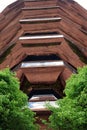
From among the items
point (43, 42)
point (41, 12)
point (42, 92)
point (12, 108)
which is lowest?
point (42, 92)

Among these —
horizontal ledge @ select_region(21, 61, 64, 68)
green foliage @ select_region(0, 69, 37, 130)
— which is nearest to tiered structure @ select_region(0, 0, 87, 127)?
horizontal ledge @ select_region(21, 61, 64, 68)

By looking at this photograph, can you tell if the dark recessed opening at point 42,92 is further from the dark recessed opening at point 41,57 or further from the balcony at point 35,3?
the balcony at point 35,3

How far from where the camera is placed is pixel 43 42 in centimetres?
1817

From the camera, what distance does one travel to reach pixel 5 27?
21078mm

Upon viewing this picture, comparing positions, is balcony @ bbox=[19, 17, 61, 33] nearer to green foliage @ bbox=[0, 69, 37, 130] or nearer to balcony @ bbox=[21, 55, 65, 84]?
balcony @ bbox=[21, 55, 65, 84]

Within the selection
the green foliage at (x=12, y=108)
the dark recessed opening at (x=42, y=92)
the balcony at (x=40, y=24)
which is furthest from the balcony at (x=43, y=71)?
the green foliage at (x=12, y=108)

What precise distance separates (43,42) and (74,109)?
8650 mm

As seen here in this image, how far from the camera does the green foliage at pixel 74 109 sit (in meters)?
9.74

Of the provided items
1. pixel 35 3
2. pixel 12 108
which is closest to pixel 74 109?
pixel 12 108

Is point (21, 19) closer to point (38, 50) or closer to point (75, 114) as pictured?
point (38, 50)

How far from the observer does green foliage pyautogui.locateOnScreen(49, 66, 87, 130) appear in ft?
32.0

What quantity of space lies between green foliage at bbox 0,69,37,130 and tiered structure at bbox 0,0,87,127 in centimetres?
598

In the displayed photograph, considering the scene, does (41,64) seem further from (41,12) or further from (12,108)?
(12,108)

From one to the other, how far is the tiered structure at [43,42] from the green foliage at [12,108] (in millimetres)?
5984
